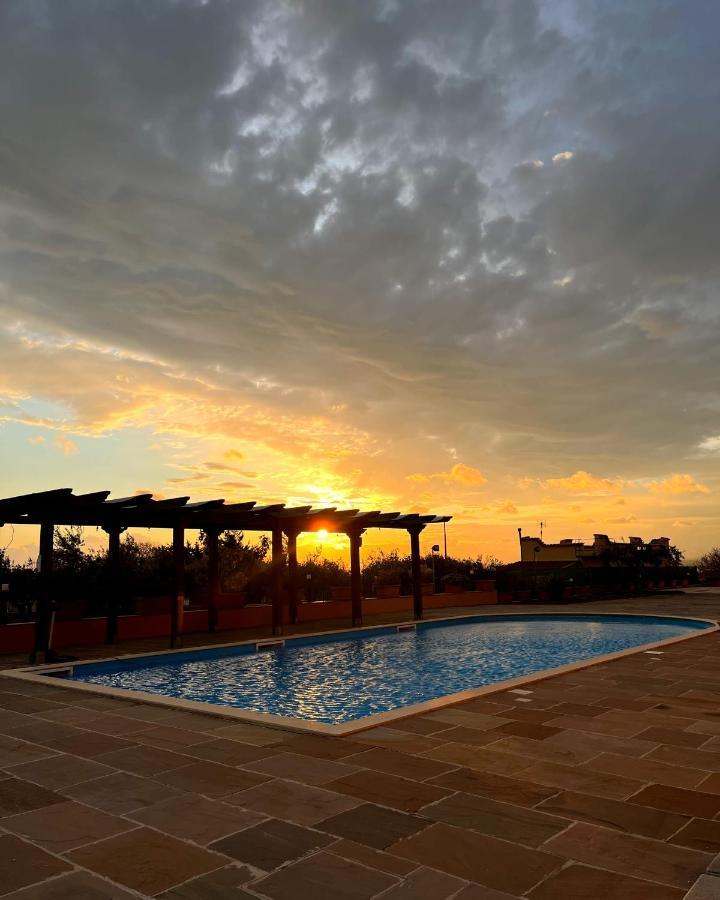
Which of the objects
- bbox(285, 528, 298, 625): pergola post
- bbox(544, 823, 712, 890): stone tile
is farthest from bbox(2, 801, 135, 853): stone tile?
bbox(285, 528, 298, 625): pergola post

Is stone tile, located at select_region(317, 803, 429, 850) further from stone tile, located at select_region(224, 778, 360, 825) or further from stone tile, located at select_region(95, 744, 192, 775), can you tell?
stone tile, located at select_region(95, 744, 192, 775)

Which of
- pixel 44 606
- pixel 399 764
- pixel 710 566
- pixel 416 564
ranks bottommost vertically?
pixel 399 764

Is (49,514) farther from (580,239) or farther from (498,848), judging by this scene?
(580,239)

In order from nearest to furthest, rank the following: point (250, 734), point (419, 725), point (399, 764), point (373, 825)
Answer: point (373, 825)
point (399, 764)
point (250, 734)
point (419, 725)

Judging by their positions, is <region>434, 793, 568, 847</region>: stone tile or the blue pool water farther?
the blue pool water

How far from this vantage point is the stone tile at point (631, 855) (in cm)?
353

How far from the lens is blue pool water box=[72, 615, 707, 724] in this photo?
1115 centimetres

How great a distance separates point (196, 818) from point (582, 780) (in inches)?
117

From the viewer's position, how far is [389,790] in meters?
4.86

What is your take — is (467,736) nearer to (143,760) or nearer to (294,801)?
(294,801)

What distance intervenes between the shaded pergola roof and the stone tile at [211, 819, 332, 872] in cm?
999

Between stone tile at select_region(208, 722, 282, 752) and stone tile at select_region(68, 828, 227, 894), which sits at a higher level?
stone tile at select_region(208, 722, 282, 752)

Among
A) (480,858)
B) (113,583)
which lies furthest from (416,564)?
(480,858)

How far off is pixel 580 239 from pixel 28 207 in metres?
13.0
